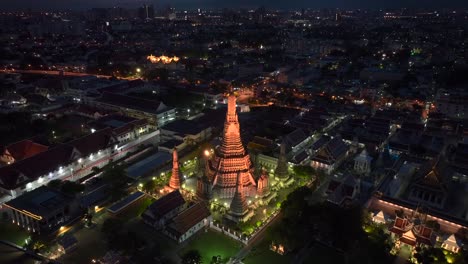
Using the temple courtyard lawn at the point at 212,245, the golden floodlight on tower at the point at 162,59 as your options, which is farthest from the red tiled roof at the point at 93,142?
the golden floodlight on tower at the point at 162,59

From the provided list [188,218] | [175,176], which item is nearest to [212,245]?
[188,218]

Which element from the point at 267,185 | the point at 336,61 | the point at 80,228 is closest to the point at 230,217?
the point at 267,185

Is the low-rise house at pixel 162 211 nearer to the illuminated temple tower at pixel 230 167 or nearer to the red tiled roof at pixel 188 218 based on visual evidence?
the red tiled roof at pixel 188 218

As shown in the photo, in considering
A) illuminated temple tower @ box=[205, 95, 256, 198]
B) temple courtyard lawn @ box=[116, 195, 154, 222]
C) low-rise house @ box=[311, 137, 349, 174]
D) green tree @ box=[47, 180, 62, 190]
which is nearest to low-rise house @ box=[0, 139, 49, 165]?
green tree @ box=[47, 180, 62, 190]

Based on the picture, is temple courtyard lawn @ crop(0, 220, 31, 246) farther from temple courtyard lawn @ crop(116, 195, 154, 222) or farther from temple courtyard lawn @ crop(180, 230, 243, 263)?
temple courtyard lawn @ crop(180, 230, 243, 263)

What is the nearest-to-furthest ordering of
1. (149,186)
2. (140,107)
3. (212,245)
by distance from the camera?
(212,245), (149,186), (140,107)

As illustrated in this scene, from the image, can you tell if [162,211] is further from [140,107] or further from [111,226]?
[140,107]
